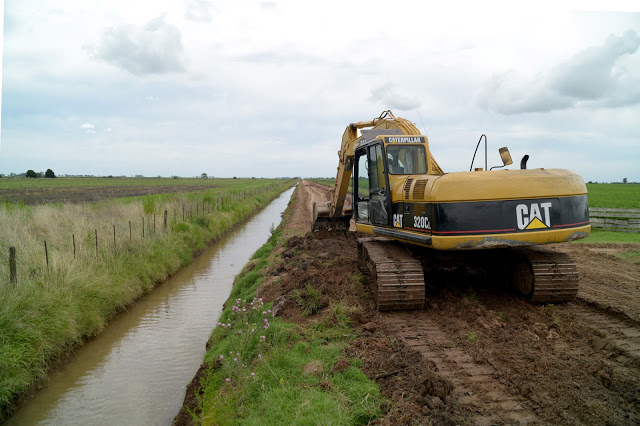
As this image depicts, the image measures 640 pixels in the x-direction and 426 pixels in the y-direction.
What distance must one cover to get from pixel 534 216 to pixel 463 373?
2.71m

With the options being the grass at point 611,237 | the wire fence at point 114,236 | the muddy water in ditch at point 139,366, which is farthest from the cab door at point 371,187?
the grass at point 611,237

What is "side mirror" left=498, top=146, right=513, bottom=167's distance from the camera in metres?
7.39

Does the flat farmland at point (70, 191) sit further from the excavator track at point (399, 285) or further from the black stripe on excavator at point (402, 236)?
the excavator track at point (399, 285)

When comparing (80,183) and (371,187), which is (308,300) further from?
(80,183)

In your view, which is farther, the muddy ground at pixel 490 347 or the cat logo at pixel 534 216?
the cat logo at pixel 534 216

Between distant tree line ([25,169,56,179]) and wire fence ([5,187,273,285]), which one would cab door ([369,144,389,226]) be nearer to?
wire fence ([5,187,273,285])

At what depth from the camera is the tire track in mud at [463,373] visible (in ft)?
12.7

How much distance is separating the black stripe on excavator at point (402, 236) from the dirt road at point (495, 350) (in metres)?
0.99

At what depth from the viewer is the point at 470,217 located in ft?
20.0

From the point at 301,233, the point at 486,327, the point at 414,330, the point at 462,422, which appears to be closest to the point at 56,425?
the point at 414,330

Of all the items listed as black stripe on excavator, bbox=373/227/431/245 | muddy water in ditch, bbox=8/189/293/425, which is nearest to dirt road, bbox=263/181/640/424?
black stripe on excavator, bbox=373/227/431/245

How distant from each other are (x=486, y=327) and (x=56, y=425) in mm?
6189

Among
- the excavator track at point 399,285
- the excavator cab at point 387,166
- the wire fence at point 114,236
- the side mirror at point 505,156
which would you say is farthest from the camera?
the wire fence at point 114,236

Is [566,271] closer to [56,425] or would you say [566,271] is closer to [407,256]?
[407,256]
